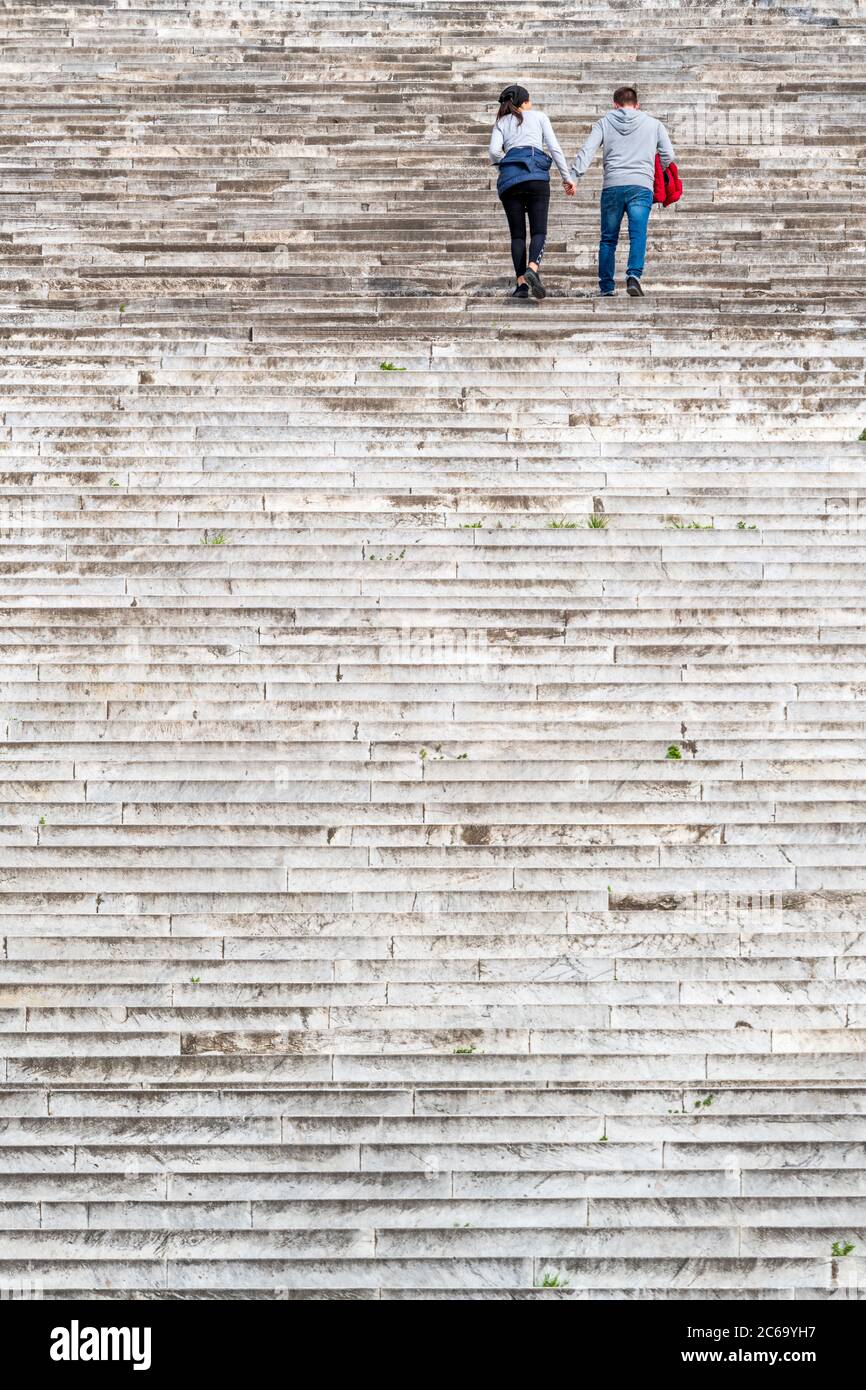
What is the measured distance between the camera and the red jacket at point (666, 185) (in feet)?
40.0

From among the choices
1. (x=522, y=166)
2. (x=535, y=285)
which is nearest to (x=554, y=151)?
(x=522, y=166)

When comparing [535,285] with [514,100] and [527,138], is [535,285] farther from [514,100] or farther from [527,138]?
[514,100]

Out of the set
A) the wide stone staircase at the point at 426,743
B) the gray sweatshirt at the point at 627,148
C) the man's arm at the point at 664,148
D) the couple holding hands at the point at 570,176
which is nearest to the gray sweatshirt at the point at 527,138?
the couple holding hands at the point at 570,176

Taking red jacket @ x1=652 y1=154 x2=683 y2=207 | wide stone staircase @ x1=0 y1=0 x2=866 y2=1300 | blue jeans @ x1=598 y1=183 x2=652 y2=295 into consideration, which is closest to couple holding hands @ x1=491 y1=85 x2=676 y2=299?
blue jeans @ x1=598 y1=183 x2=652 y2=295

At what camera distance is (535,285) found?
11.8m

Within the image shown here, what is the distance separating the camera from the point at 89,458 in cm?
1050

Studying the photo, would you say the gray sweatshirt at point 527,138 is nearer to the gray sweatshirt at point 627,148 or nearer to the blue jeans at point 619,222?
the gray sweatshirt at point 627,148

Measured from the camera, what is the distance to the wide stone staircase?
720 cm

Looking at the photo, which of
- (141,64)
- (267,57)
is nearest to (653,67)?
(267,57)

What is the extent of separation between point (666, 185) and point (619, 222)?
498 millimetres

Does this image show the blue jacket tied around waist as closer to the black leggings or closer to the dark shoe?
the black leggings

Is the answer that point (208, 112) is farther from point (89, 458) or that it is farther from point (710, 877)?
point (710, 877)

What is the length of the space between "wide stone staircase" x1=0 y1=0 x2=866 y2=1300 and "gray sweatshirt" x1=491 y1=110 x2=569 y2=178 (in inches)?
31.3

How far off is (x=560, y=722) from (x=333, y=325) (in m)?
3.70
